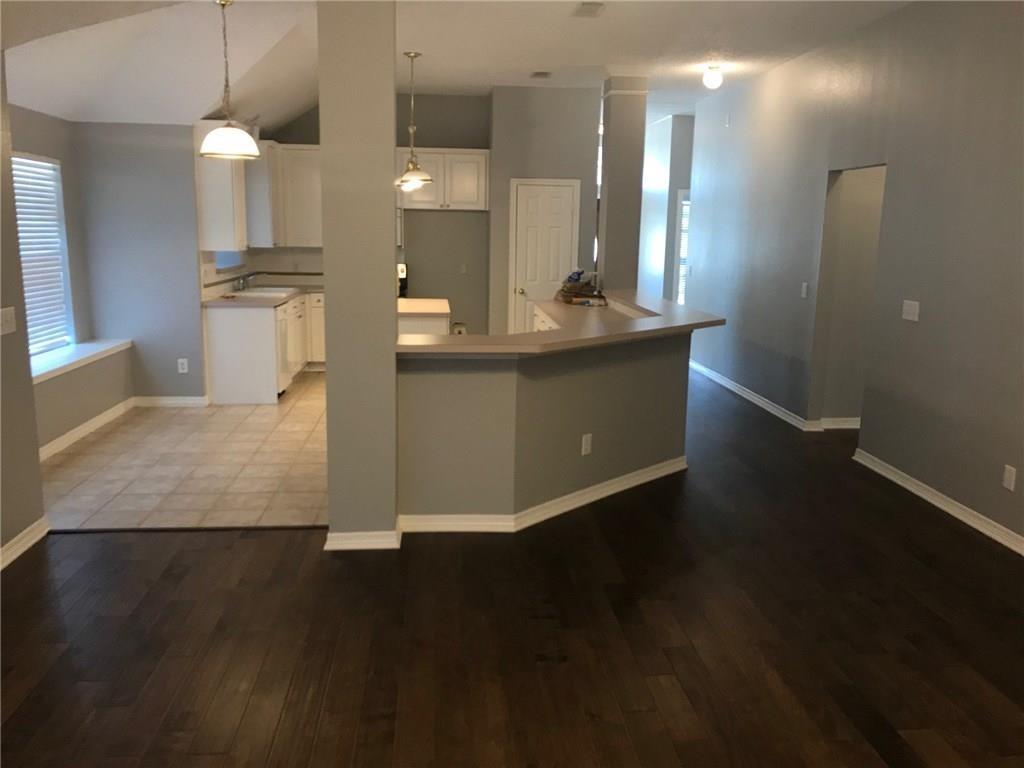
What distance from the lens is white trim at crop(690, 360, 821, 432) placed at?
5996 mm

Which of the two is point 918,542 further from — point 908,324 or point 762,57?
point 762,57

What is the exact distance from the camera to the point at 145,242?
6.12 metres

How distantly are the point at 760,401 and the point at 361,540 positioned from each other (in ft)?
14.0

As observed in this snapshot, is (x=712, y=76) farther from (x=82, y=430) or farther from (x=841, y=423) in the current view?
(x=82, y=430)

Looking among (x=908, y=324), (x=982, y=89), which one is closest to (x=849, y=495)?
(x=908, y=324)

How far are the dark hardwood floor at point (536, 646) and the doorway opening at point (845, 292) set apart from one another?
186 cm

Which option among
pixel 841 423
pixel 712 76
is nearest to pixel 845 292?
pixel 841 423

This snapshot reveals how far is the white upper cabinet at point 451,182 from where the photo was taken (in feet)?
26.3

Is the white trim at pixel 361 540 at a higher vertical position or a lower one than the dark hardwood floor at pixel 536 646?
higher

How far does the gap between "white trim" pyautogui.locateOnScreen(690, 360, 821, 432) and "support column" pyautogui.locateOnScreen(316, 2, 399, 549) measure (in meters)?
3.64

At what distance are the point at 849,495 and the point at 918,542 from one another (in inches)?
27.7

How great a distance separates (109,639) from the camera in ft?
9.50

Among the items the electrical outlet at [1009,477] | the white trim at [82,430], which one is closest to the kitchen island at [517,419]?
the electrical outlet at [1009,477]

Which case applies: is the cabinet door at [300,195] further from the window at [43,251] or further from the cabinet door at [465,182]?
the window at [43,251]
